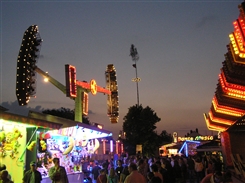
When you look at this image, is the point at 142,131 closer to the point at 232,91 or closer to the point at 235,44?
the point at 232,91

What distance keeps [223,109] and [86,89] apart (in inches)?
396

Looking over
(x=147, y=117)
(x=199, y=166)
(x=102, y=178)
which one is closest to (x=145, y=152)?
(x=147, y=117)

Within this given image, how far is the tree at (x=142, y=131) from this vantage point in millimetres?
42281

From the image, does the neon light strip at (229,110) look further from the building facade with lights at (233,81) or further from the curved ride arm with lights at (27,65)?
the curved ride arm with lights at (27,65)

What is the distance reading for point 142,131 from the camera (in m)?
42.6

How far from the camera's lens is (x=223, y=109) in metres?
19.7

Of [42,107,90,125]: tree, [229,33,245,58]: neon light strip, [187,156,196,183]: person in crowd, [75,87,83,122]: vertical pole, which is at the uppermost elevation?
[42,107,90,125]: tree

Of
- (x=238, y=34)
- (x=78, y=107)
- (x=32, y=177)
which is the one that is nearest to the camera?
(x=32, y=177)

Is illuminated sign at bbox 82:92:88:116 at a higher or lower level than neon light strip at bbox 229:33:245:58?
higher

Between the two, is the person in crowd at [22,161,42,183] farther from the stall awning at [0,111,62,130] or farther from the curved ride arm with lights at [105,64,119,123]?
the curved ride arm with lights at [105,64,119,123]

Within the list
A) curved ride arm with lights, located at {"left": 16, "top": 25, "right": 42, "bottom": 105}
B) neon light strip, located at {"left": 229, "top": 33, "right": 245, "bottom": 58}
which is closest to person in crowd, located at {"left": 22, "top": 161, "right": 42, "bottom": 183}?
neon light strip, located at {"left": 229, "top": 33, "right": 245, "bottom": 58}

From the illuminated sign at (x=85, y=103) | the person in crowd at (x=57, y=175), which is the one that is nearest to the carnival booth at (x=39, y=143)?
the person in crowd at (x=57, y=175)

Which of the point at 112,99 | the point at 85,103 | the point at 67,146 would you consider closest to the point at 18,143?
the point at 67,146

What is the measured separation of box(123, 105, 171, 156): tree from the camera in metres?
42.3
